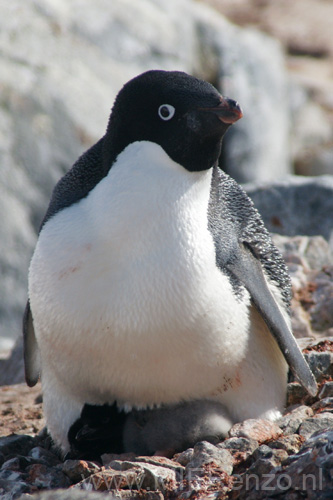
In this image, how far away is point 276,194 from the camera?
6289 mm

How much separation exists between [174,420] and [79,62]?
652 centimetres

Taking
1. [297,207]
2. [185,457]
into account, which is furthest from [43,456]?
[297,207]

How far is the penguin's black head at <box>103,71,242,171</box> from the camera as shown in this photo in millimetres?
3188

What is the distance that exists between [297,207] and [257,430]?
3.29 m

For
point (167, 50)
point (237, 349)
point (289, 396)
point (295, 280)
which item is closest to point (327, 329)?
point (295, 280)

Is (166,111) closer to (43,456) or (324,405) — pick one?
(324,405)

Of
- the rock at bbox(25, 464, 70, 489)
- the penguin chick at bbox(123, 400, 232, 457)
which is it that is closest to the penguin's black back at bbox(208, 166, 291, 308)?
the penguin chick at bbox(123, 400, 232, 457)

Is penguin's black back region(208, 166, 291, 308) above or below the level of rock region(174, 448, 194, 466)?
above

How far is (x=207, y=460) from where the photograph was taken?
3.00 meters

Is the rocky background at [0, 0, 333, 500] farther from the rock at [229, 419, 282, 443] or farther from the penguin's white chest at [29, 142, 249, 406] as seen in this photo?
the penguin's white chest at [29, 142, 249, 406]

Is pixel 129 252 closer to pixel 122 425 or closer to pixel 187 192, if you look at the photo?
pixel 187 192

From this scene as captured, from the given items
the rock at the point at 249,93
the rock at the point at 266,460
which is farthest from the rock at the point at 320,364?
the rock at the point at 249,93

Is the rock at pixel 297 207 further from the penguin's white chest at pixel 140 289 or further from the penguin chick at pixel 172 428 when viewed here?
the penguin chick at pixel 172 428

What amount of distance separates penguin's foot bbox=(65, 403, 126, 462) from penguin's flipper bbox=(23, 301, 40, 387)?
28.5 inches
